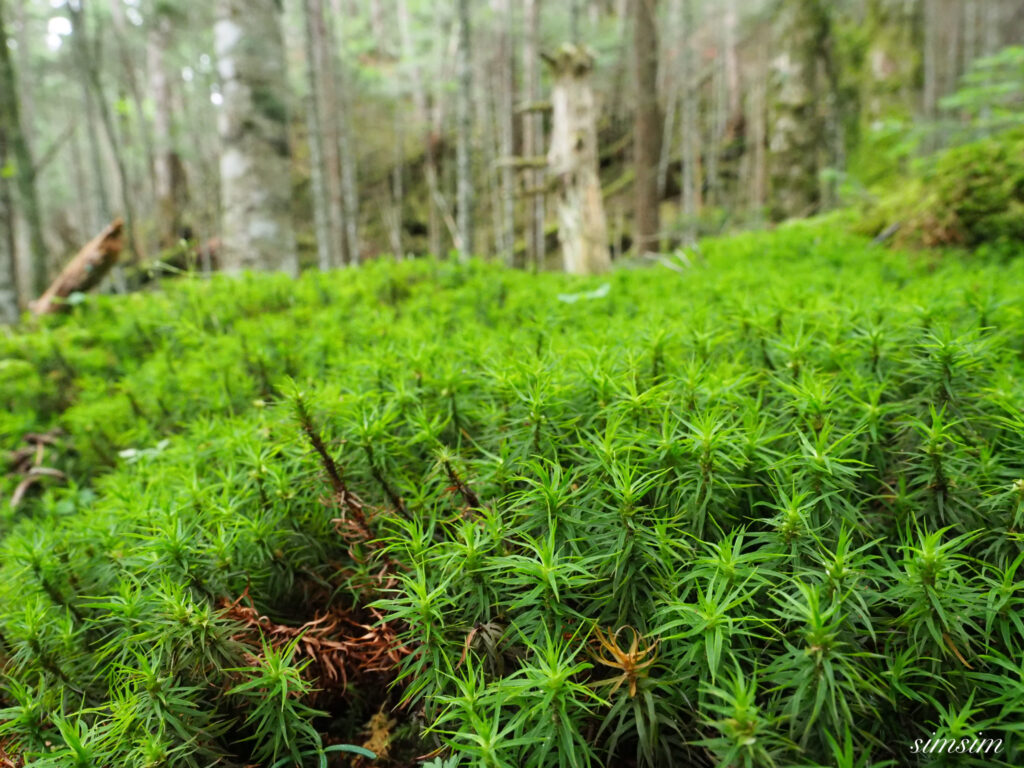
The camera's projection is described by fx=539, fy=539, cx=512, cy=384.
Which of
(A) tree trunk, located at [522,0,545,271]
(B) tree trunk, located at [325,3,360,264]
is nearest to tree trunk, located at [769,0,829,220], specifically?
(A) tree trunk, located at [522,0,545,271]

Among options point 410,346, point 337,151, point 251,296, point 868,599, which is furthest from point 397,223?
point 868,599

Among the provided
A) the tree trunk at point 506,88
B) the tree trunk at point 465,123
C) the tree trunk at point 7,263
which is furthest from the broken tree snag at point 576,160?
the tree trunk at point 506,88

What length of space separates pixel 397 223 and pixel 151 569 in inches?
896

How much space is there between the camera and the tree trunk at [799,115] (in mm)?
12312

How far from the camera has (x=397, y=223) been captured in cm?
2269

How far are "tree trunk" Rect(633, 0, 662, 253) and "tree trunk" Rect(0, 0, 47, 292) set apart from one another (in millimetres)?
8304

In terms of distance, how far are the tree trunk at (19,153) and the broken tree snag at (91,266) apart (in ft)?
8.83

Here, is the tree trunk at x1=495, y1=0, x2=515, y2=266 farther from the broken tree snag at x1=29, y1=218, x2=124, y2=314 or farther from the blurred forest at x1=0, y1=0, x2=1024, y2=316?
the broken tree snag at x1=29, y1=218, x2=124, y2=314

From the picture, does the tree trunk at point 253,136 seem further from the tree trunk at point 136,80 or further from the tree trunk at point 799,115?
the tree trunk at point 136,80

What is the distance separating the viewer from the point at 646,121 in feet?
29.6

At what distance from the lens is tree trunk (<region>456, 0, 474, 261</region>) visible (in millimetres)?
7156

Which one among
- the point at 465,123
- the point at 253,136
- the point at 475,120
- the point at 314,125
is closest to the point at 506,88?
the point at 314,125

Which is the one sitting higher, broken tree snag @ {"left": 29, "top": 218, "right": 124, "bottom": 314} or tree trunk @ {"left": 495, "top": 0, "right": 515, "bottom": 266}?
tree trunk @ {"left": 495, "top": 0, "right": 515, "bottom": 266}

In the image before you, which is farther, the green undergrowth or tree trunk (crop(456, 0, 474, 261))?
tree trunk (crop(456, 0, 474, 261))
